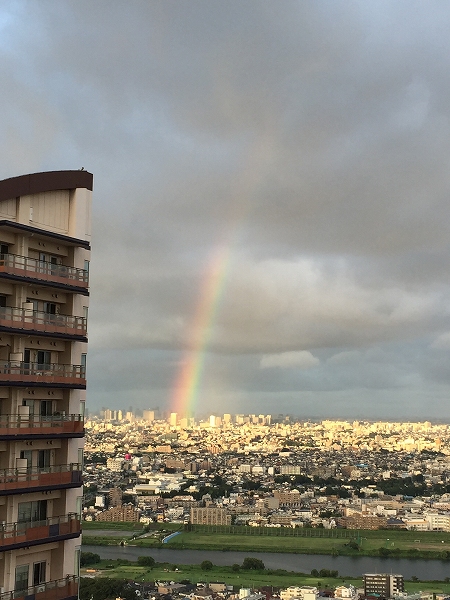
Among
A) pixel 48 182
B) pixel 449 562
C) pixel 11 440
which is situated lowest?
pixel 449 562

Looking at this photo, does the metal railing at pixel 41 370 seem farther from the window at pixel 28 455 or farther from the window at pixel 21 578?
the window at pixel 21 578

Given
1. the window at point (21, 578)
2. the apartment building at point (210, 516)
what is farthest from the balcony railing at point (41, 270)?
the apartment building at point (210, 516)

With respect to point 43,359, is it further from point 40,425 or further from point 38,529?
point 38,529

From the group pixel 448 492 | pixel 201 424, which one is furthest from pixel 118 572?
pixel 201 424

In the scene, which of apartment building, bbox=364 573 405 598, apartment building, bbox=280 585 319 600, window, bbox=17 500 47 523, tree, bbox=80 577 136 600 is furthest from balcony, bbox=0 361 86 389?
apartment building, bbox=364 573 405 598

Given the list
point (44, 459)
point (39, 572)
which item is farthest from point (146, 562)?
point (44, 459)

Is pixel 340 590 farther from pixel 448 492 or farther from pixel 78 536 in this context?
pixel 448 492
